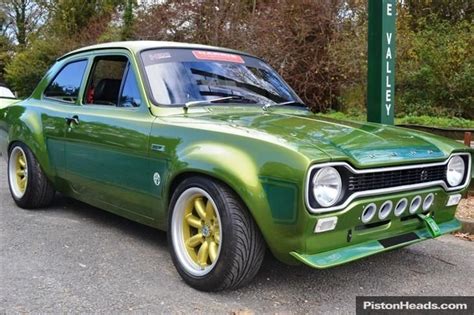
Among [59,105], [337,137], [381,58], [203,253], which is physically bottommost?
[203,253]

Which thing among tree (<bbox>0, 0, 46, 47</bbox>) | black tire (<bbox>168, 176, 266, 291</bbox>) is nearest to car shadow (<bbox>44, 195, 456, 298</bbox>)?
black tire (<bbox>168, 176, 266, 291</bbox>)

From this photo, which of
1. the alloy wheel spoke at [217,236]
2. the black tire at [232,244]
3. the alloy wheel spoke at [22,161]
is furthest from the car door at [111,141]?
the alloy wheel spoke at [22,161]

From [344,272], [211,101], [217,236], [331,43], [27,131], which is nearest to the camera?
[217,236]

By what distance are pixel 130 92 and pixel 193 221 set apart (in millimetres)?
1266

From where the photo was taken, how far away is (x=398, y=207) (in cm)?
319

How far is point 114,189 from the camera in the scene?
402cm

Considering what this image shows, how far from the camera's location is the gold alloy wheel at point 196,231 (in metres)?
3.31

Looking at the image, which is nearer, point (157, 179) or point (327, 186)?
point (327, 186)

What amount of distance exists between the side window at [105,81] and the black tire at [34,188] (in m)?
0.96

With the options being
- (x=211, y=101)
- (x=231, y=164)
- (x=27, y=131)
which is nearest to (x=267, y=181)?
(x=231, y=164)

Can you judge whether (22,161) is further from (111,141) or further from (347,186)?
(347,186)

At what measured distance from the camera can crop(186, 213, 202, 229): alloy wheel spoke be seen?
3412 mm

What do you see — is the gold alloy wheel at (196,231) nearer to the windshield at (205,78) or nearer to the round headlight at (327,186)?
Result: the round headlight at (327,186)

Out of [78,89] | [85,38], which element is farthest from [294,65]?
[85,38]
